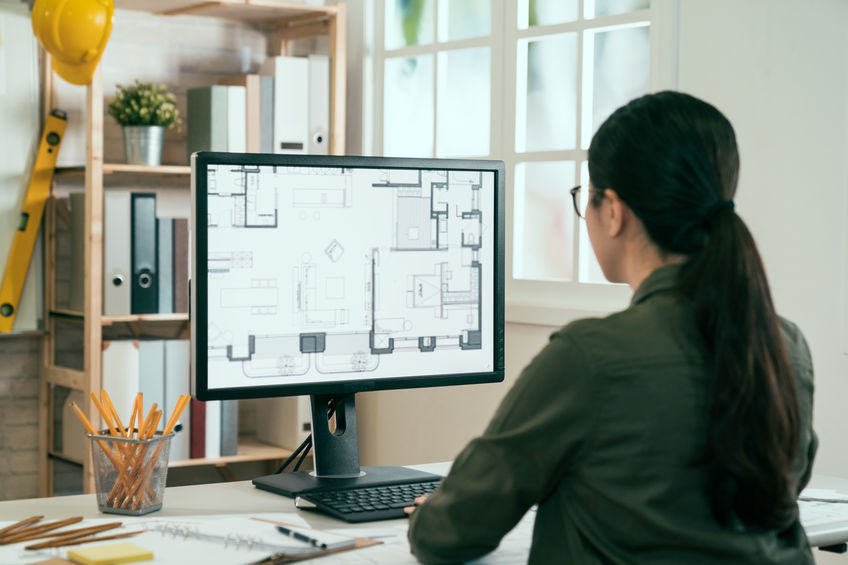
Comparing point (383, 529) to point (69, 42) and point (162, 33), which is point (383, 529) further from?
point (162, 33)

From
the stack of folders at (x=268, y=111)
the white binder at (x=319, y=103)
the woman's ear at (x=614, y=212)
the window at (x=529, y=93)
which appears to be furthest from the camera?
the white binder at (x=319, y=103)

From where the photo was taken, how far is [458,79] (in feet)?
11.1

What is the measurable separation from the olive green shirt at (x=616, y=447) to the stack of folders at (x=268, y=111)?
2339 millimetres

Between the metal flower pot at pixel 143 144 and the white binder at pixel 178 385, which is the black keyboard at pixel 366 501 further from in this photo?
the metal flower pot at pixel 143 144

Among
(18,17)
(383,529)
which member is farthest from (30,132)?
(383,529)

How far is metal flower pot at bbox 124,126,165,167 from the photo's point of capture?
3.21 m

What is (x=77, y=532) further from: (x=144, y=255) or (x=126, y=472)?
(x=144, y=255)

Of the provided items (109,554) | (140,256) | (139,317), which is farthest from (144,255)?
(109,554)

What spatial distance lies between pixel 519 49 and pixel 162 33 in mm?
1217

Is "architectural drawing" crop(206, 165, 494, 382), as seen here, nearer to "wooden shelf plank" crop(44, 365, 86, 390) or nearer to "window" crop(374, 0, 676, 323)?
"window" crop(374, 0, 676, 323)

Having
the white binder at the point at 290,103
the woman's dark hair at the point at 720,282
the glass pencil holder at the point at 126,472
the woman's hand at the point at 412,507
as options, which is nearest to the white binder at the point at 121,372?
the white binder at the point at 290,103

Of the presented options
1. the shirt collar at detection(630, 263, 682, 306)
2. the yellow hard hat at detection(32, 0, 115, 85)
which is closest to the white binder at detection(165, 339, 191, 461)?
the yellow hard hat at detection(32, 0, 115, 85)

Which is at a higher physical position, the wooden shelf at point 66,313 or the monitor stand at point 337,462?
the wooden shelf at point 66,313

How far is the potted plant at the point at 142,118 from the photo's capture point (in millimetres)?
3201
